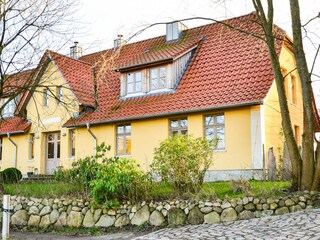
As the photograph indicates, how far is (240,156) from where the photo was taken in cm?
1597

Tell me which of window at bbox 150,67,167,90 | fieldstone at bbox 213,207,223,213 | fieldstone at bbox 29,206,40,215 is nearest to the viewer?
fieldstone at bbox 213,207,223,213

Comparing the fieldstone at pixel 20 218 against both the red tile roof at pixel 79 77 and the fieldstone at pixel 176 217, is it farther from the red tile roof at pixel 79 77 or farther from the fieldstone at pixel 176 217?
the red tile roof at pixel 79 77

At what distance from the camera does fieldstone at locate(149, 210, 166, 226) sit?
10232 mm

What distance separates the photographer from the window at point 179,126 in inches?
703

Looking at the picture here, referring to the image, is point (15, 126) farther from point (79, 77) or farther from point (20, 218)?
point (20, 218)

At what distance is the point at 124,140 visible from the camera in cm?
1964

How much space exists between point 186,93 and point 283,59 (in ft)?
16.1

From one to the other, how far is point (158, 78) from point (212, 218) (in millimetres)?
10758

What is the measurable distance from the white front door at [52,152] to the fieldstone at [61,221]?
11.1 metres

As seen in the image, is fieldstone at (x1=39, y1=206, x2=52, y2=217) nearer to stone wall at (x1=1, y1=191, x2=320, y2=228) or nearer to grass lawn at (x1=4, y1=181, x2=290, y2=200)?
stone wall at (x1=1, y1=191, x2=320, y2=228)

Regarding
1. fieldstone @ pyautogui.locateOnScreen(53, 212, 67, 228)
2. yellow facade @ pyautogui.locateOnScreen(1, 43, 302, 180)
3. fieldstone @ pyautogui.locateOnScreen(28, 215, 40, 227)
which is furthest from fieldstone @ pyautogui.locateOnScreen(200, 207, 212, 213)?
fieldstone @ pyautogui.locateOnScreen(28, 215, 40, 227)

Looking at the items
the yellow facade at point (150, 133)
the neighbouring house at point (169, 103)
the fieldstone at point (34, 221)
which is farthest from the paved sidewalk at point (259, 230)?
the neighbouring house at point (169, 103)

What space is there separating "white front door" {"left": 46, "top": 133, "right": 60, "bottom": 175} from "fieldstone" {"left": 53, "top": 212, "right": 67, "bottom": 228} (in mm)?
11113

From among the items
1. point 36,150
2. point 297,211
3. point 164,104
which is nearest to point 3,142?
point 36,150
